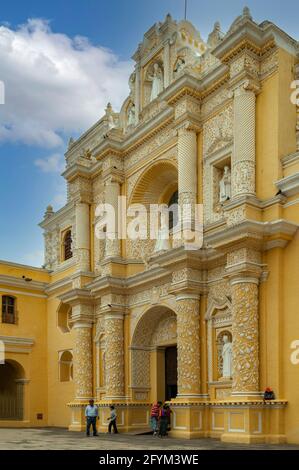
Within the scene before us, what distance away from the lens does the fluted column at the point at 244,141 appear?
14727 mm

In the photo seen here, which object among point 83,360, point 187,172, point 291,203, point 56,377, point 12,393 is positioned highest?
point 187,172

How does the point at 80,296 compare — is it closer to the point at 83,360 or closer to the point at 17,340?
the point at 83,360

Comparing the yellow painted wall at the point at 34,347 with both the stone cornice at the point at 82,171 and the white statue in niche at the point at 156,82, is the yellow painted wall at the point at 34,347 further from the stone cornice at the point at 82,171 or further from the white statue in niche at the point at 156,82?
the white statue in niche at the point at 156,82

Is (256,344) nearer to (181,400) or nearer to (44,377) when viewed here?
(181,400)

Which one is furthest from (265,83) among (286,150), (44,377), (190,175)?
(44,377)

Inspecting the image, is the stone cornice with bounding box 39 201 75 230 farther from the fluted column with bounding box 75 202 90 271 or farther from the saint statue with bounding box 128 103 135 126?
the saint statue with bounding box 128 103 135 126

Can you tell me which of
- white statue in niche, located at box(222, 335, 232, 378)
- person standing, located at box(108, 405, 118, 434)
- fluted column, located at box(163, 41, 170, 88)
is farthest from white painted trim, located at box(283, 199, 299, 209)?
person standing, located at box(108, 405, 118, 434)

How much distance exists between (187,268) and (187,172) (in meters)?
2.75

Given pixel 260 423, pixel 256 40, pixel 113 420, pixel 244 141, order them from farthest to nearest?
1. pixel 113 420
2. pixel 256 40
3. pixel 244 141
4. pixel 260 423

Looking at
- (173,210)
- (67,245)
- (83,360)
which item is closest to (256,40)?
(173,210)

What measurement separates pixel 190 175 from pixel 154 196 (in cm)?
352

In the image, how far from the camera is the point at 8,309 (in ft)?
80.2
